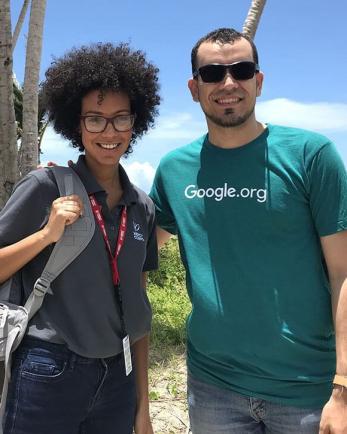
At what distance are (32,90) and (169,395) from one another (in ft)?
10.9

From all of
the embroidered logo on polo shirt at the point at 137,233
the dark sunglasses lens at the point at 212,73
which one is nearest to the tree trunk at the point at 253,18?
the dark sunglasses lens at the point at 212,73

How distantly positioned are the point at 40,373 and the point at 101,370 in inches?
10.1

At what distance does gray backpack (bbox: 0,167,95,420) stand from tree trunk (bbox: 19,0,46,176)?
10.1 feet

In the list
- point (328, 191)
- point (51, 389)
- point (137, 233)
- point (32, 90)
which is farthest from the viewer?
point (32, 90)

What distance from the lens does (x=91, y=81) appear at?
7.75ft

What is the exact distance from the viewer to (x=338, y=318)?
6.94ft

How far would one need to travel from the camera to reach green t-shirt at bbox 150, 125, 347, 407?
2219 mm

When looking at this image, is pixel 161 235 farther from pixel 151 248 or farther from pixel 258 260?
pixel 258 260

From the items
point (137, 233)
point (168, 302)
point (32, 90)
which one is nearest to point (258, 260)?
point (137, 233)

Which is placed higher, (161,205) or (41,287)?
(161,205)

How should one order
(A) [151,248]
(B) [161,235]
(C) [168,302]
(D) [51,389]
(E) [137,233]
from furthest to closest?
(C) [168,302], (B) [161,235], (A) [151,248], (E) [137,233], (D) [51,389]

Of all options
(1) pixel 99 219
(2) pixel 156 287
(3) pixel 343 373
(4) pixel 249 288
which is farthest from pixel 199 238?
(2) pixel 156 287

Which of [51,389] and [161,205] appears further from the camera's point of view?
[161,205]

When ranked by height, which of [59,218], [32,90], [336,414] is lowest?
[336,414]
